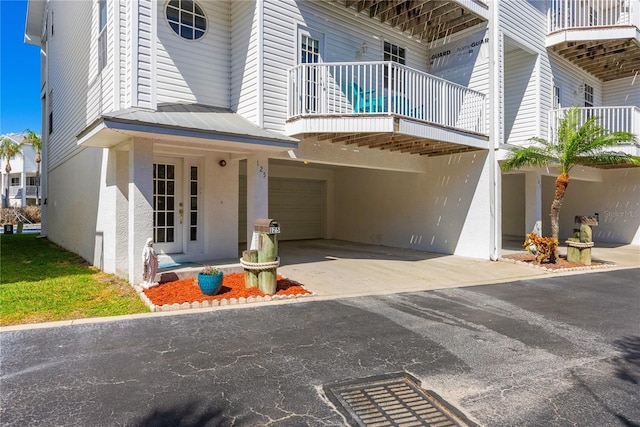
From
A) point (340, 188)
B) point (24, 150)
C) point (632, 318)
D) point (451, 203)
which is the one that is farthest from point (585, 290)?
point (24, 150)

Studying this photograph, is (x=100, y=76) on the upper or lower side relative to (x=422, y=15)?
lower

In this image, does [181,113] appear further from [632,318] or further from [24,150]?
[24,150]

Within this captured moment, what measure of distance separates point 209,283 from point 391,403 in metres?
4.01

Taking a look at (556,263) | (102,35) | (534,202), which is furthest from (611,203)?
(102,35)

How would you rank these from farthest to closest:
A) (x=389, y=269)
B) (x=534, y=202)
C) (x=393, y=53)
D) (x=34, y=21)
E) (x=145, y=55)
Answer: (x=34, y=21) < (x=534, y=202) < (x=393, y=53) < (x=389, y=269) < (x=145, y=55)

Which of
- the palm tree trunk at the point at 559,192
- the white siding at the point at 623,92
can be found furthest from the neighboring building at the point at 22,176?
the white siding at the point at 623,92

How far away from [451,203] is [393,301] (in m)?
6.44

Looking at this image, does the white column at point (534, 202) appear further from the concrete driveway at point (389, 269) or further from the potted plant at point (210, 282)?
the potted plant at point (210, 282)

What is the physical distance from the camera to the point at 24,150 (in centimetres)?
4109

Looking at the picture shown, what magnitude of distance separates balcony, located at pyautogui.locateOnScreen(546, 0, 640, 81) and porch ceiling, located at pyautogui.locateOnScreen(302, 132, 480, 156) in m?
5.66

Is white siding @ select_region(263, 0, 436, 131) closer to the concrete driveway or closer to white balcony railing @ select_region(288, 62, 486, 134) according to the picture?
white balcony railing @ select_region(288, 62, 486, 134)

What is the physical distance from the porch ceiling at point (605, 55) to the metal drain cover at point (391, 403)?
1388cm

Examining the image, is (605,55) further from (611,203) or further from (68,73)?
(68,73)

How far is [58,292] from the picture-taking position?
269 inches
